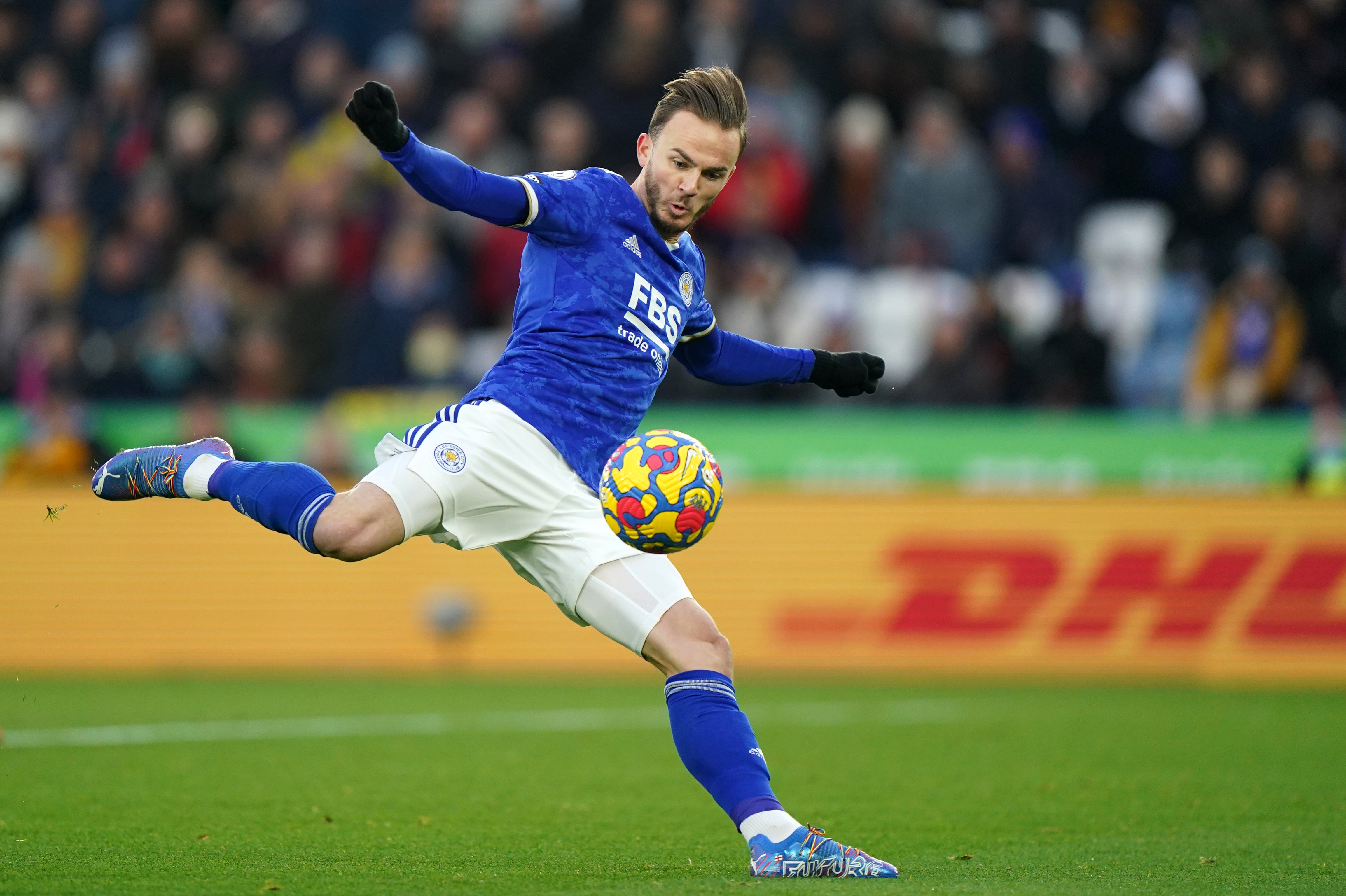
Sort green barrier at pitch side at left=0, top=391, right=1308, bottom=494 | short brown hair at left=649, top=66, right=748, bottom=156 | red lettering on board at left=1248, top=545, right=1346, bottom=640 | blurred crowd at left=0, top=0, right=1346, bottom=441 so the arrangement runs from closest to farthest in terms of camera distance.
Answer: short brown hair at left=649, top=66, right=748, bottom=156 → red lettering on board at left=1248, top=545, right=1346, bottom=640 → green barrier at pitch side at left=0, top=391, right=1308, bottom=494 → blurred crowd at left=0, top=0, right=1346, bottom=441

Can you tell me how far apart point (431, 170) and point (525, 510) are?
3.83ft

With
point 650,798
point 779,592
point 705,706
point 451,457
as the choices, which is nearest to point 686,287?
point 451,457

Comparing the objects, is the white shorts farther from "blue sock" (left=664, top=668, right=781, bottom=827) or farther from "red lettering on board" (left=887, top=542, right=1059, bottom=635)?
"red lettering on board" (left=887, top=542, right=1059, bottom=635)

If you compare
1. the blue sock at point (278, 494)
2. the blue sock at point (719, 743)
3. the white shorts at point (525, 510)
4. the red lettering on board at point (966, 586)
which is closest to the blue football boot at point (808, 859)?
the blue sock at point (719, 743)

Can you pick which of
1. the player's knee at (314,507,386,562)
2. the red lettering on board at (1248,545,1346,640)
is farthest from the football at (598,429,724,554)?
the red lettering on board at (1248,545,1346,640)

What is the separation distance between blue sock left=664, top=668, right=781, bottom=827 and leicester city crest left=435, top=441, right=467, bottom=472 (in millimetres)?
994

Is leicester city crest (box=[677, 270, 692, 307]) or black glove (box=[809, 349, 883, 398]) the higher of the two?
leicester city crest (box=[677, 270, 692, 307])

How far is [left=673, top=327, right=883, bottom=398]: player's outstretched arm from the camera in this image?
6.36 meters

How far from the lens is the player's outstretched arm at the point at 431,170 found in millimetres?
4973

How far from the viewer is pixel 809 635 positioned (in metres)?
13.1

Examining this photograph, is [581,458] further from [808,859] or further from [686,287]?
[808,859]

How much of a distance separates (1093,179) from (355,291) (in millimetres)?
7287

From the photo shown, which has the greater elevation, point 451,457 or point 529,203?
point 529,203

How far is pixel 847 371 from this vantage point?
648cm
